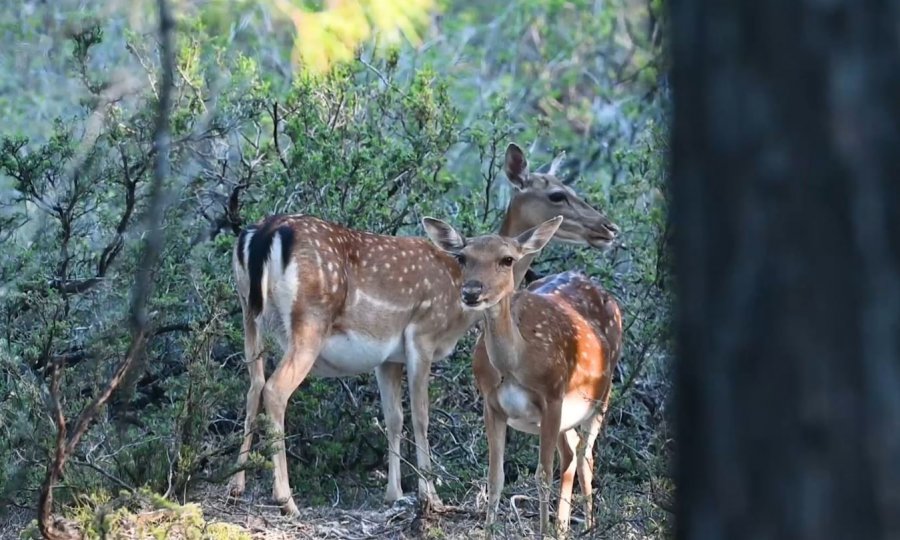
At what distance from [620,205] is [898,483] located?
7787 mm

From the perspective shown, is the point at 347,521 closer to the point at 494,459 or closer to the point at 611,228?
the point at 494,459

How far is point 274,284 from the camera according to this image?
7.81m

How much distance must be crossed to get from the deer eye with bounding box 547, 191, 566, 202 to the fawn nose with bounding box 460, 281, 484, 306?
84.1 inches

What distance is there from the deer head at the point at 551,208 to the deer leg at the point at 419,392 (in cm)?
107

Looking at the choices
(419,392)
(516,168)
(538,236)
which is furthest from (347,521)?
(516,168)

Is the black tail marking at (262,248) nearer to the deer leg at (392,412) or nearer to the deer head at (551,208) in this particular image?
the deer leg at (392,412)

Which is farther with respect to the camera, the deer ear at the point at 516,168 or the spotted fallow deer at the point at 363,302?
the deer ear at the point at 516,168

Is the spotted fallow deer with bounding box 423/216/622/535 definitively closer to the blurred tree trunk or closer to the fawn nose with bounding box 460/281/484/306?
the fawn nose with bounding box 460/281/484/306

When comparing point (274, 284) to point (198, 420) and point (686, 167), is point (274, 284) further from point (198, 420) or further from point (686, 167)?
point (686, 167)

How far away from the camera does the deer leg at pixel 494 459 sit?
6.92 metres

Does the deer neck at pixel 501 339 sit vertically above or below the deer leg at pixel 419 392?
above

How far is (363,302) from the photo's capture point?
826 centimetres

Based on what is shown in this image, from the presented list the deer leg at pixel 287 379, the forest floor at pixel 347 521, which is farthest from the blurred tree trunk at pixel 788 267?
the deer leg at pixel 287 379

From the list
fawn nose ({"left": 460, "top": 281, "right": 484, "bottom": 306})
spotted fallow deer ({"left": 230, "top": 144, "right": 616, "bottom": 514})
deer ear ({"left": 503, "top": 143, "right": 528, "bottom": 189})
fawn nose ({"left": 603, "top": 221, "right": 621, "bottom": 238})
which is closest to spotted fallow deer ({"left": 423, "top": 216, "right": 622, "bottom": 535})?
fawn nose ({"left": 460, "top": 281, "right": 484, "bottom": 306})
